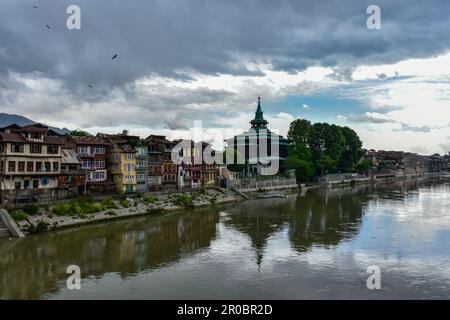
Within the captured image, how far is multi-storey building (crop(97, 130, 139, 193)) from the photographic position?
7069 cm

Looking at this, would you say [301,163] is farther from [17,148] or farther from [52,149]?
[17,148]

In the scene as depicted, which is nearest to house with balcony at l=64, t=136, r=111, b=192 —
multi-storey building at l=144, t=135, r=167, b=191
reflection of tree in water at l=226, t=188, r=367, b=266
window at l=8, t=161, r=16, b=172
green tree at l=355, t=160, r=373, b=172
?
multi-storey building at l=144, t=135, r=167, b=191

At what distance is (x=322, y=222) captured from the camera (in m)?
59.4

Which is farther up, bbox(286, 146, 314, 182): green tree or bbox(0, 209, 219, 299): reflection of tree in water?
bbox(286, 146, 314, 182): green tree

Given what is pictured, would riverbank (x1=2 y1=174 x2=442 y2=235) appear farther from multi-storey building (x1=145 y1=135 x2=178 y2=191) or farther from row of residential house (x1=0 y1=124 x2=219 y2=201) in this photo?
multi-storey building (x1=145 y1=135 x2=178 y2=191)

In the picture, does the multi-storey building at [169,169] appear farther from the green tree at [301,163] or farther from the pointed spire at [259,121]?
the pointed spire at [259,121]

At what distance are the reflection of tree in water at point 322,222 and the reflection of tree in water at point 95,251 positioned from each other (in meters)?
10.1

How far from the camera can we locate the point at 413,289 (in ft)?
98.9

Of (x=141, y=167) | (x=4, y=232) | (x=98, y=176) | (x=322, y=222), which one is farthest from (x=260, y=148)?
(x=4, y=232)

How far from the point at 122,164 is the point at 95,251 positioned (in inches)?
1226

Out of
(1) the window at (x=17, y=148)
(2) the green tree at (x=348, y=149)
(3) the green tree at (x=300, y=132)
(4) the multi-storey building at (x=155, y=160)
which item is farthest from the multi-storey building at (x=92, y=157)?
(2) the green tree at (x=348, y=149)

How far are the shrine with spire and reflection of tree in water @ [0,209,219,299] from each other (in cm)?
6805

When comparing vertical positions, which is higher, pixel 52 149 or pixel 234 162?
pixel 52 149
